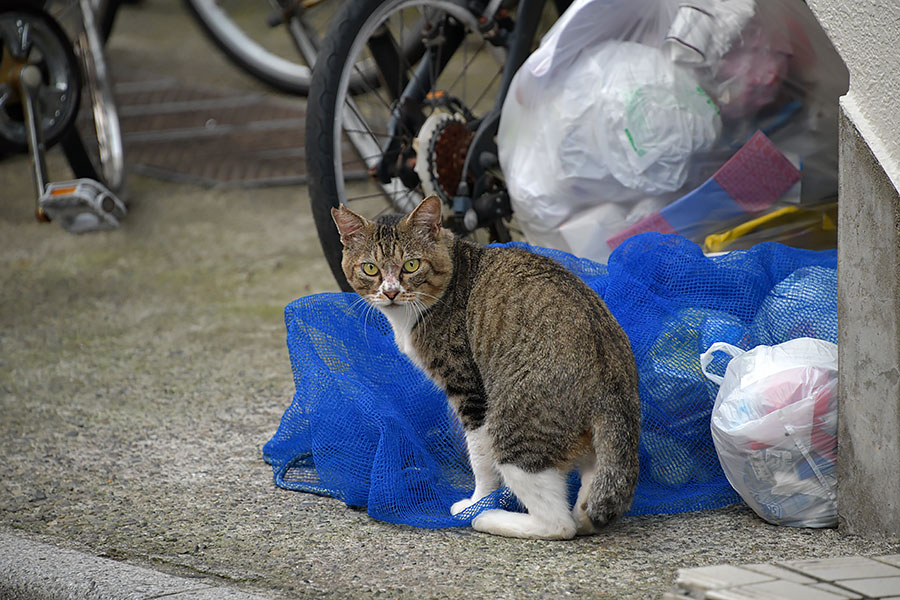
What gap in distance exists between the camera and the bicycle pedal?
13.6ft

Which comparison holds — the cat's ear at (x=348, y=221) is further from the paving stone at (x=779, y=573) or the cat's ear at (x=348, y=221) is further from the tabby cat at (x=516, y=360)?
the paving stone at (x=779, y=573)

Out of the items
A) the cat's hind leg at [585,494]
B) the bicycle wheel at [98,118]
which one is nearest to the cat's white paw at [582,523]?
the cat's hind leg at [585,494]

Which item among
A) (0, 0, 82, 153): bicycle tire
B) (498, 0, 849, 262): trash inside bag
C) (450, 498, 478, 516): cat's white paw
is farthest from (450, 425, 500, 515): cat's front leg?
(0, 0, 82, 153): bicycle tire

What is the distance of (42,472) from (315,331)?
849 mm

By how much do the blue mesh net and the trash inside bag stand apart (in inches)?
12.5

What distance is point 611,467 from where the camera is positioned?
6.76ft

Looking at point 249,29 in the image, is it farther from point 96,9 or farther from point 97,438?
point 97,438

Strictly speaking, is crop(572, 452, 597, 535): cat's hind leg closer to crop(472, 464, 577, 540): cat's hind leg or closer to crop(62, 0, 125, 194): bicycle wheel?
crop(472, 464, 577, 540): cat's hind leg

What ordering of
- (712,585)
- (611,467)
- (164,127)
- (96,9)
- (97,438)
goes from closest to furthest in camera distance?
(712,585)
(611,467)
(97,438)
(96,9)
(164,127)

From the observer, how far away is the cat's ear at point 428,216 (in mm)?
2449

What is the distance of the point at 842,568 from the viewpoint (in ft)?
5.80

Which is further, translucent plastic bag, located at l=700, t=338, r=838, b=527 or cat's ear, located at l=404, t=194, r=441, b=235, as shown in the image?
cat's ear, located at l=404, t=194, r=441, b=235

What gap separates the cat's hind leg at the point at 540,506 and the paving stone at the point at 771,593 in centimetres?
53

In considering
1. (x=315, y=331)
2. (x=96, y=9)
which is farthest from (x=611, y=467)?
(x=96, y=9)
